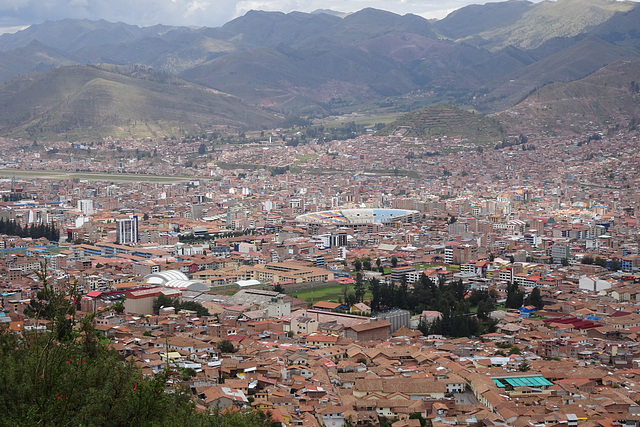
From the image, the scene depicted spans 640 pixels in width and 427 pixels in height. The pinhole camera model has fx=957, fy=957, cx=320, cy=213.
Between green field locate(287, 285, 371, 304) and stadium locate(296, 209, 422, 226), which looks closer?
green field locate(287, 285, 371, 304)

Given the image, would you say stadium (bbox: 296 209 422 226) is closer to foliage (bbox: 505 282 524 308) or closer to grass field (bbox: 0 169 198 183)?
foliage (bbox: 505 282 524 308)

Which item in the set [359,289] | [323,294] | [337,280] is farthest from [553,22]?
[359,289]

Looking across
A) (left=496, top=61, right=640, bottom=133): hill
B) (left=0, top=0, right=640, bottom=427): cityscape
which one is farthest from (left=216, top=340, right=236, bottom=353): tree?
(left=496, top=61, right=640, bottom=133): hill

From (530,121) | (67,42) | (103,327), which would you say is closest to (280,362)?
(103,327)

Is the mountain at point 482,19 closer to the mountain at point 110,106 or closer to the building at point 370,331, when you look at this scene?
the mountain at point 110,106

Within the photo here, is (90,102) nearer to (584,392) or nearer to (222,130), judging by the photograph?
(222,130)

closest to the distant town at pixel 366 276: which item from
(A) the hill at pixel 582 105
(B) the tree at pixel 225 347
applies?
(B) the tree at pixel 225 347
